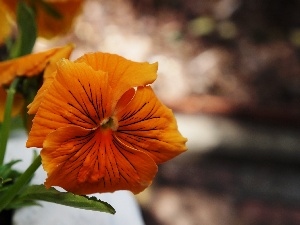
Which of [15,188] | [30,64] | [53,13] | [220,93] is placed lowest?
[15,188]

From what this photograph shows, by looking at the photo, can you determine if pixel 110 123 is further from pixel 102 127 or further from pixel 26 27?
pixel 26 27

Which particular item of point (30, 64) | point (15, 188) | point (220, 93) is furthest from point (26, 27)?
point (220, 93)

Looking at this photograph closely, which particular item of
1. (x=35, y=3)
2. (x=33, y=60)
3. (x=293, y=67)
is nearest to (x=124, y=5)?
(x=293, y=67)

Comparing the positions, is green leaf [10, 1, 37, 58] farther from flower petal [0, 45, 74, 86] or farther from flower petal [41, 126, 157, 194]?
flower petal [41, 126, 157, 194]

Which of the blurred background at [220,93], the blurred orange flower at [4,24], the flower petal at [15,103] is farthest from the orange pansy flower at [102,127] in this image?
the blurred background at [220,93]

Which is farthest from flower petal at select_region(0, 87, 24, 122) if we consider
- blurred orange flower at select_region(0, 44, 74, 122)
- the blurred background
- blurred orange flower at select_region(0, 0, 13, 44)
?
the blurred background

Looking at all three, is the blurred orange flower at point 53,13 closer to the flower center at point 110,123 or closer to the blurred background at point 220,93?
the flower center at point 110,123

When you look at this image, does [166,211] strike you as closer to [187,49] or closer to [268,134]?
[268,134]
